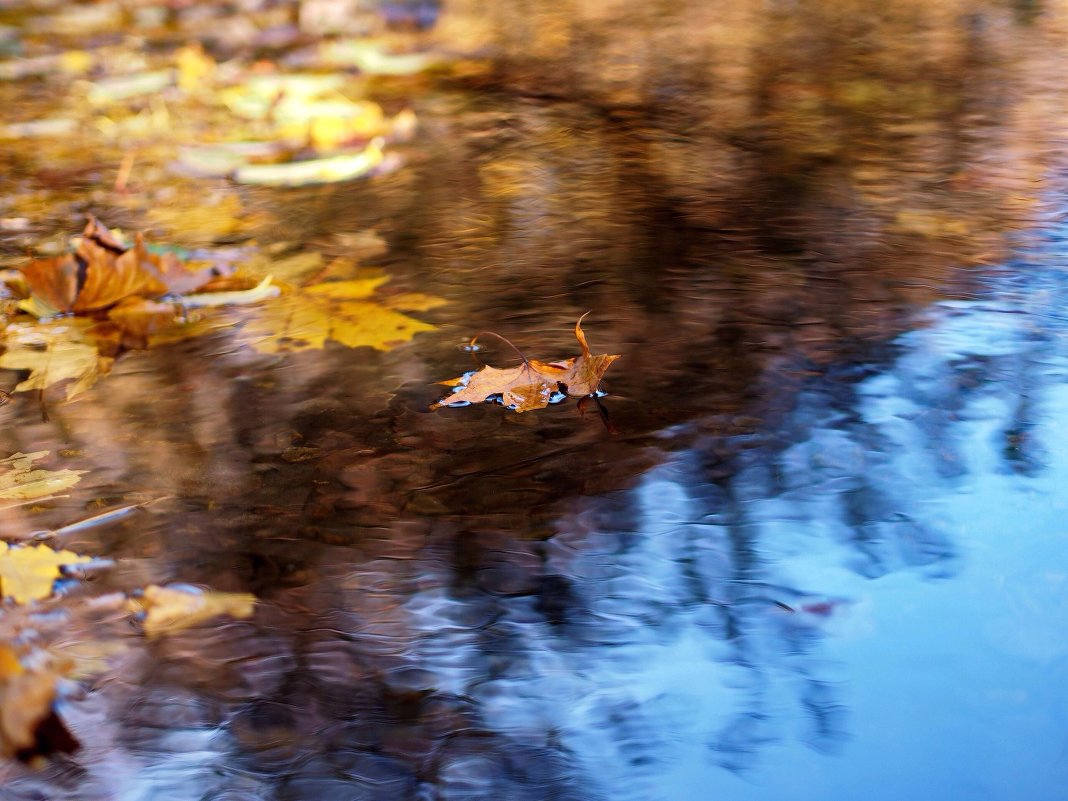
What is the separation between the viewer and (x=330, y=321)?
1.86 metres

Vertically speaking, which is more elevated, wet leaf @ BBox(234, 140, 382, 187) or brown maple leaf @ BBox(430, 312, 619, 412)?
wet leaf @ BBox(234, 140, 382, 187)

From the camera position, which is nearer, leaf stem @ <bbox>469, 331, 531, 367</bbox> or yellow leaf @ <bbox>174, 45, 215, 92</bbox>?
leaf stem @ <bbox>469, 331, 531, 367</bbox>

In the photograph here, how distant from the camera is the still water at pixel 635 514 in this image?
3.29 ft

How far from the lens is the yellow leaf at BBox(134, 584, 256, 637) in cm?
119

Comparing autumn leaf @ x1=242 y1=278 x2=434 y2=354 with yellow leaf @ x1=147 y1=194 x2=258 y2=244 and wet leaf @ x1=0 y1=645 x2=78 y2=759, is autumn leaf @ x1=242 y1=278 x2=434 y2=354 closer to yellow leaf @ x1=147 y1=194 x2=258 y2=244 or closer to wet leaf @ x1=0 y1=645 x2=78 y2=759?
yellow leaf @ x1=147 y1=194 x2=258 y2=244

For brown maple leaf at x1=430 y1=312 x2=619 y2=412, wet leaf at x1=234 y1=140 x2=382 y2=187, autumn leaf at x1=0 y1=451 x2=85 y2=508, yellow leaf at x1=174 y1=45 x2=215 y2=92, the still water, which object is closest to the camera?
the still water

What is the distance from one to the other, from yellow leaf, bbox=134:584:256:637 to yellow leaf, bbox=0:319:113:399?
1.87 ft

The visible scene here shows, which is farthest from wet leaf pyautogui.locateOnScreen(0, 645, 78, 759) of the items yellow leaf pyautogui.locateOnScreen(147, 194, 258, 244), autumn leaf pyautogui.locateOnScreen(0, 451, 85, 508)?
yellow leaf pyautogui.locateOnScreen(147, 194, 258, 244)

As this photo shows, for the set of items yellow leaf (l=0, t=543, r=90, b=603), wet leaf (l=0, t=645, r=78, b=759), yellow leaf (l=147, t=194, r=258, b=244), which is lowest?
wet leaf (l=0, t=645, r=78, b=759)

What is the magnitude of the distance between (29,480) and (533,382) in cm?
68

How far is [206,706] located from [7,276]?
1348 millimetres

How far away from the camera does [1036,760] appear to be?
37.5 inches

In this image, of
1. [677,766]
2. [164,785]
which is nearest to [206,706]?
[164,785]

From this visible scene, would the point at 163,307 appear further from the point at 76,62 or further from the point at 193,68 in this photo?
the point at 76,62
